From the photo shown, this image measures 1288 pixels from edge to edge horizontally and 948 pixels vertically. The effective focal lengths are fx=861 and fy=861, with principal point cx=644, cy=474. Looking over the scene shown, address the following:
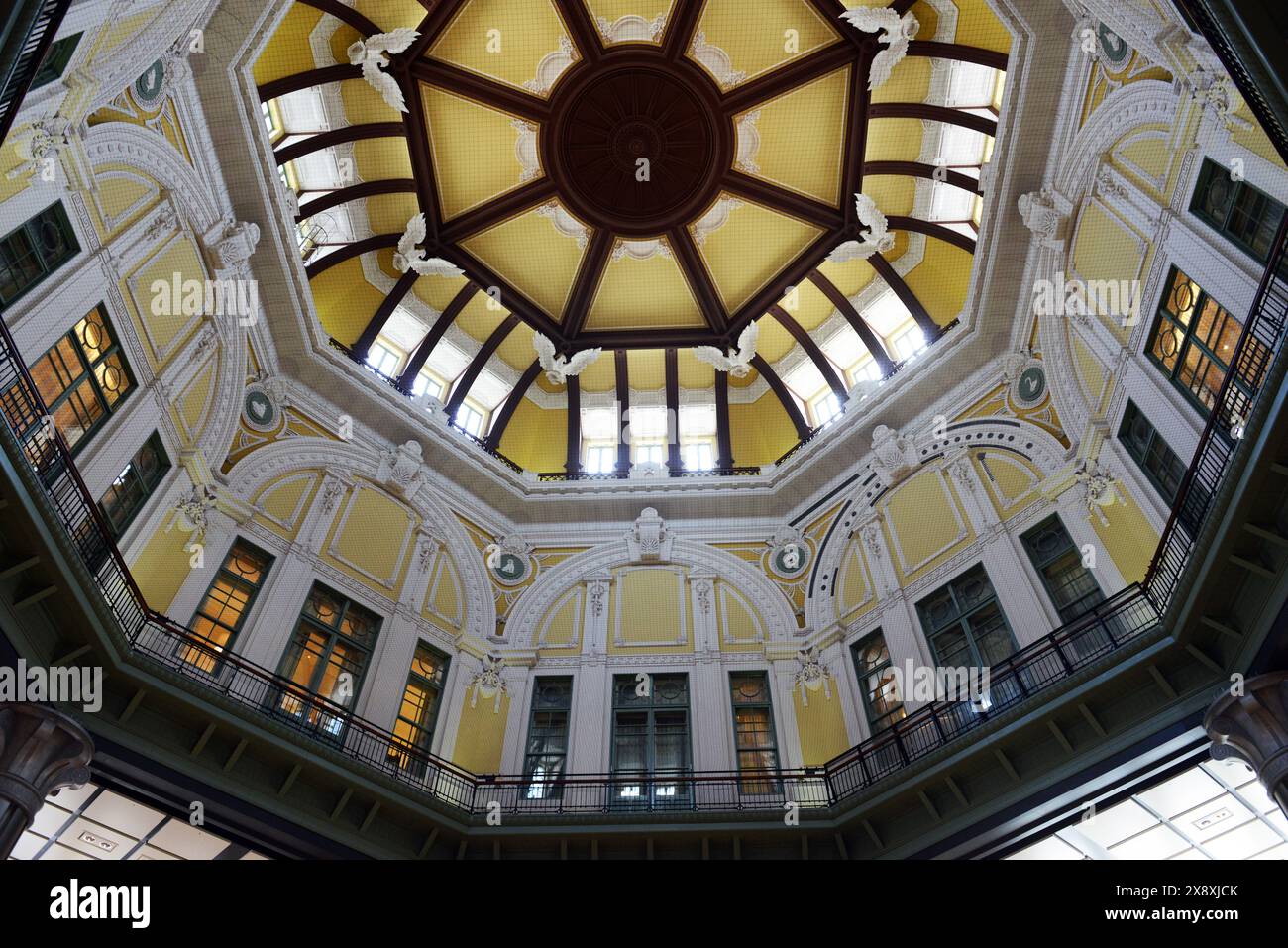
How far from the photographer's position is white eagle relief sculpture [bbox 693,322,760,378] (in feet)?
72.9

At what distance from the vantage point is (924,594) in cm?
1698

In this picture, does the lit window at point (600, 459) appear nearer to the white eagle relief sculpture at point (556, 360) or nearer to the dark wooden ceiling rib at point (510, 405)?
the white eagle relief sculpture at point (556, 360)

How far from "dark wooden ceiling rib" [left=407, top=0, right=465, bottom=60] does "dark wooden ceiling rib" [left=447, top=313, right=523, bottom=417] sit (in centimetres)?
638

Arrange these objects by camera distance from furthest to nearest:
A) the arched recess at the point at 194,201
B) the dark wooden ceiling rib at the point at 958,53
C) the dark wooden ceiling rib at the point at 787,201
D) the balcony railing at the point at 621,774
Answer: the dark wooden ceiling rib at the point at 787,201, the dark wooden ceiling rib at the point at 958,53, the arched recess at the point at 194,201, the balcony railing at the point at 621,774

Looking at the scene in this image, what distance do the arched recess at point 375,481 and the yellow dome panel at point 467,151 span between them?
6.56 meters

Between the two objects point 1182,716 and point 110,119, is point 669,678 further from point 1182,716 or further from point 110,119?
point 110,119

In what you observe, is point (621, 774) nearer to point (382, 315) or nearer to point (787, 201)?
point (382, 315)

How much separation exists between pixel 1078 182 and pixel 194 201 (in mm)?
16036

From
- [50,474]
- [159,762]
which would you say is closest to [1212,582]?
[159,762]

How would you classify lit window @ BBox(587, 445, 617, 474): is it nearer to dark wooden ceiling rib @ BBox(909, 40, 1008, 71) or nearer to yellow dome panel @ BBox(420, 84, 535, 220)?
yellow dome panel @ BBox(420, 84, 535, 220)

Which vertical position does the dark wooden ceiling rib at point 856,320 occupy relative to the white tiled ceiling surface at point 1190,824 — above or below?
above

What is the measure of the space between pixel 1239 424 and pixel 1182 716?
3919 mm

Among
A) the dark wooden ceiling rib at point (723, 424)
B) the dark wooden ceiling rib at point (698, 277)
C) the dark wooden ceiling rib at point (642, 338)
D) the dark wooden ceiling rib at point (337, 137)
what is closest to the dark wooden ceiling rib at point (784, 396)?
the dark wooden ceiling rib at point (723, 424)

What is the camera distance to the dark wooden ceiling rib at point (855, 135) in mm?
18828
